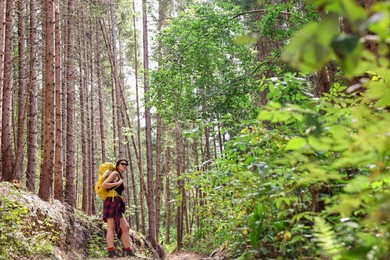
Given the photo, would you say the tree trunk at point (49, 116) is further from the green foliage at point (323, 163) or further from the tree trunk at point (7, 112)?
the green foliage at point (323, 163)

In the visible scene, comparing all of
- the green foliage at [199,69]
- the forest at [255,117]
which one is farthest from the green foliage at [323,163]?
the green foliage at [199,69]

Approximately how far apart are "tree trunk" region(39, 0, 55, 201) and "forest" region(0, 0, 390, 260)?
0.03 meters

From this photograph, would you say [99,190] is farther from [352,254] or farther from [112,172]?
[352,254]

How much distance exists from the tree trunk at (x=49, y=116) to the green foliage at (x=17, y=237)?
2193 millimetres

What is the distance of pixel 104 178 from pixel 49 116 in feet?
10.5

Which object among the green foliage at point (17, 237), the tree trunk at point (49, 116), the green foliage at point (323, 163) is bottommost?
the green foliage at point (17, 237)

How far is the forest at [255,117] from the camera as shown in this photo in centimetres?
155

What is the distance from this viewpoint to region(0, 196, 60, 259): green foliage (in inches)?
234

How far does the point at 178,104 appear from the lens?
11.9m

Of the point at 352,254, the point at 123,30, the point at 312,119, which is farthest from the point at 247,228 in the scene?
the point at 123,30

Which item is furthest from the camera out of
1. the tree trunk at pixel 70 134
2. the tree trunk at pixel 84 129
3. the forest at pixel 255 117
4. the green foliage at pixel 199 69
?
the tree trunk at pixel 84 129

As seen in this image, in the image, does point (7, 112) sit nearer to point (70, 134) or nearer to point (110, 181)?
point (110, 181)

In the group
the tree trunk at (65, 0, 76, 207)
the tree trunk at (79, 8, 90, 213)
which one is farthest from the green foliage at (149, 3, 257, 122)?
the tree trunk at (79, 8, 90, 213)

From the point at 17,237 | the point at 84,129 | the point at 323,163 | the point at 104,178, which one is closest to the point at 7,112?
the point at 104,178
